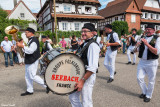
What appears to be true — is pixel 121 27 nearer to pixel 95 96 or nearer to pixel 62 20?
pixel 62 20

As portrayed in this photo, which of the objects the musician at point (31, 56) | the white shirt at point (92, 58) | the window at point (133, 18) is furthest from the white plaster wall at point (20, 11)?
the white shirt at point (92, 58)

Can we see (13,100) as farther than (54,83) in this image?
Yes

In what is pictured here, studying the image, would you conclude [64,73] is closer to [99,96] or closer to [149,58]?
[99,96]

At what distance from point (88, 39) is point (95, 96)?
86.0 inches

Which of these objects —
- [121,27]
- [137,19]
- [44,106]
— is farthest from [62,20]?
[44,106]

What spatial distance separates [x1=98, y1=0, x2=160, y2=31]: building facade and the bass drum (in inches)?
1130

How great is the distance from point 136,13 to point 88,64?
31.3 m

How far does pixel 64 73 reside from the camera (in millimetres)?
2191

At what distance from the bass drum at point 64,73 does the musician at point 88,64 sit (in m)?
0.12

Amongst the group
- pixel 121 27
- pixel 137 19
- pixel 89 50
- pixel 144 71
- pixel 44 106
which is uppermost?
pixel 137 19

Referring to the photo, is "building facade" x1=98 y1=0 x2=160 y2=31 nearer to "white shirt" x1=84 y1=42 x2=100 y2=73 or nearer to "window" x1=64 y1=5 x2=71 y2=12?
"window" x1=64 y1=5 x2=71 y2=12

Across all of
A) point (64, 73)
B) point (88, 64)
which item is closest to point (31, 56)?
point (64, 73)

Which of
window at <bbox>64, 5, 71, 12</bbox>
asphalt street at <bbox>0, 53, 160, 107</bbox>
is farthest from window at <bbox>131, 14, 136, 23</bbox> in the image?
asphalt street at <bbox>0, 53, 160, 107</bbox>

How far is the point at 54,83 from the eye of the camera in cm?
220
